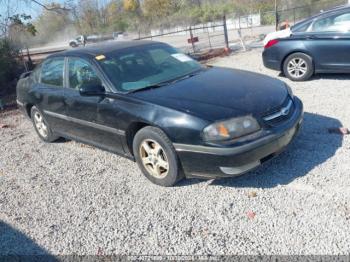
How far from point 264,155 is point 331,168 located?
87 centimetres

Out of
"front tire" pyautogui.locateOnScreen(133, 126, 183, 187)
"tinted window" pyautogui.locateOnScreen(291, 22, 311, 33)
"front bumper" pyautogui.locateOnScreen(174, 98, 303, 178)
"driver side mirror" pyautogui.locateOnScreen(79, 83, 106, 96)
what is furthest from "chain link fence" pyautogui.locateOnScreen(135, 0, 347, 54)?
"front bumper" pyautogui.locateOnScreen(174, 98, 303, 178)

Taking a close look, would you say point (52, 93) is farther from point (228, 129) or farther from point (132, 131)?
point (228, 129)

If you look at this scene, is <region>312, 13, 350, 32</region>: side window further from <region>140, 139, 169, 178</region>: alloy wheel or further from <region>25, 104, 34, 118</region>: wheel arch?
<region>25, 104, 34, 118</region>: wheel arch

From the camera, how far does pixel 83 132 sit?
15.7 ft

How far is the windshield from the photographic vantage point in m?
4.28

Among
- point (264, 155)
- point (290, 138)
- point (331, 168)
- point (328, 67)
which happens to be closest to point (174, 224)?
point (264, 155)

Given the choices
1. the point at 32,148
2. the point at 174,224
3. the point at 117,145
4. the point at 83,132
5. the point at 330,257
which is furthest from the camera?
the point at 32,148

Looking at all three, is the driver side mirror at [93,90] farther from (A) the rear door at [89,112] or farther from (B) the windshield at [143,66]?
(B) the windshield at [143,66]

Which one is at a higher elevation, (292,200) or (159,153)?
(159,153)

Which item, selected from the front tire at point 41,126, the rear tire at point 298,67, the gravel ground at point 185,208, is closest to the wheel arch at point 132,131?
the gravel ground at point 185,208

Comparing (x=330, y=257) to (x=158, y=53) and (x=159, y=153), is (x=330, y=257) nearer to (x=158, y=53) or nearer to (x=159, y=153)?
(x=159, y=153)

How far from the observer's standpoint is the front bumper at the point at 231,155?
339 centimetres

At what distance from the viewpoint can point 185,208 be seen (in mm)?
3529

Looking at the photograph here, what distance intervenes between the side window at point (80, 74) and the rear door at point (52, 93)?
23 cm
